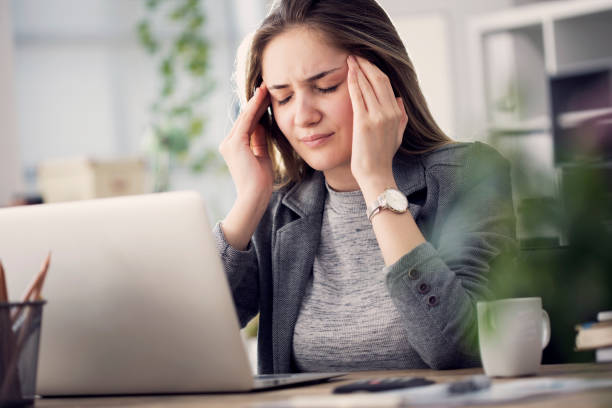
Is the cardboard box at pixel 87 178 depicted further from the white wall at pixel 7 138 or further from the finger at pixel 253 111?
the finger at pixel 253 111

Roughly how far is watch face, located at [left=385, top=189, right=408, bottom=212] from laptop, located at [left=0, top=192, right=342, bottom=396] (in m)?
0.30

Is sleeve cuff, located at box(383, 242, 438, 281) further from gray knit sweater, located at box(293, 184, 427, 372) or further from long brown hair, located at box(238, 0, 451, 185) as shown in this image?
long brown hair, located at box(238, 0, 451, 185)

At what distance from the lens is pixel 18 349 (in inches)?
35.2

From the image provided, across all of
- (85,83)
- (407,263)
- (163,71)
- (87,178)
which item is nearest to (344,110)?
(407,263)

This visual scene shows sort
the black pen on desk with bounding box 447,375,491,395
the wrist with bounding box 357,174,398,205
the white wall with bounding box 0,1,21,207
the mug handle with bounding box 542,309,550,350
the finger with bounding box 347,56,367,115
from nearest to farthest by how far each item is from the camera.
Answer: the black pen on desk with bounding box 447,375,491,395 < the mug handle with bounding box 542,309,550,350 < the wrist with bounding box 357,174,398,205 < the finger with bounding box 347,56,367,115 < the white wall with bounding box 0,1,21,207

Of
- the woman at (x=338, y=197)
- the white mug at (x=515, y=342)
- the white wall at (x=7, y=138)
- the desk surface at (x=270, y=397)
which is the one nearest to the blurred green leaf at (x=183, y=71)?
the white wall at (x=7, y=138)

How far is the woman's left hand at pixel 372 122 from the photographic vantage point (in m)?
1.31

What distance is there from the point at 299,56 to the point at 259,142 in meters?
0.26

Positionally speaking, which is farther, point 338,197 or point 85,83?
point 85,83

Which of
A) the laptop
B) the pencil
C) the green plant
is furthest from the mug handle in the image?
the green plant

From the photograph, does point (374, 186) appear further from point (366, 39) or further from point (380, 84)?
point (366, 39)

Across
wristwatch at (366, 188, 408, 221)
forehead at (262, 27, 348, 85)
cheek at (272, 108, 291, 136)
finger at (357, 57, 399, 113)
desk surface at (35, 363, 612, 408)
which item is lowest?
desk surface at (35, 363, 612, 408)

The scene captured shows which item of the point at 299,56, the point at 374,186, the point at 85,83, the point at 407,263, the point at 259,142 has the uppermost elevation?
the point at 85,83

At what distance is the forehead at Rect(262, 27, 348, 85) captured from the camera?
4.67 feet
